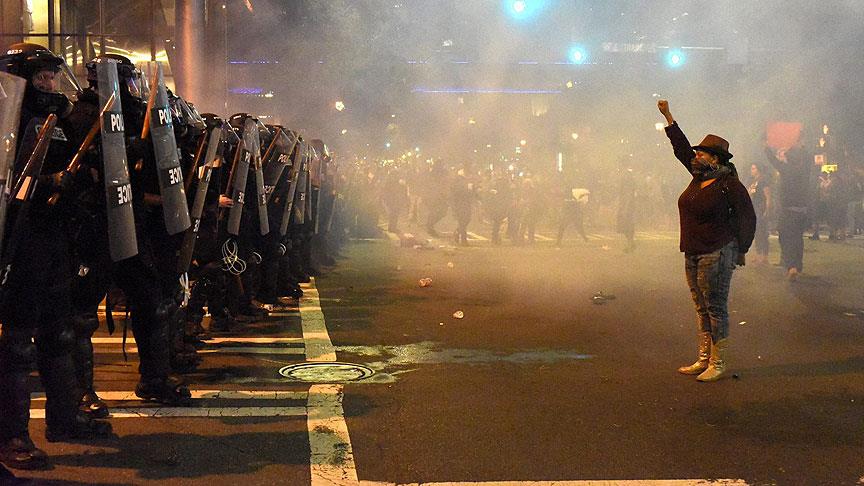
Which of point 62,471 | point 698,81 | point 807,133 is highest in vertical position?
point 698,81

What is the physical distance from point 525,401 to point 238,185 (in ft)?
10.3

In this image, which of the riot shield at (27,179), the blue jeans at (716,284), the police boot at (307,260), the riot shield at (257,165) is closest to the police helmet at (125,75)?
the riot shield at (27,179)

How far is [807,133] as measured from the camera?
17.8 meters

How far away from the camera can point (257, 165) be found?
7.73 meters

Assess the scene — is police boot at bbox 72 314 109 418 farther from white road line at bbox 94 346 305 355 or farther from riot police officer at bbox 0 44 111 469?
white road line at bbox 94 346 305 355

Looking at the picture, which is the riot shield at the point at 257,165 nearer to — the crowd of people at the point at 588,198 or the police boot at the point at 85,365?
the police boot at the point at 85,365

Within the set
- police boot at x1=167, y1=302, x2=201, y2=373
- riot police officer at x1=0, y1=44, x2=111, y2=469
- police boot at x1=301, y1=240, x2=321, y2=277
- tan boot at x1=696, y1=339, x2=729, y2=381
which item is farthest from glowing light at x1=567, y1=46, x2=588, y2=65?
riot police officer at x1=0, y1=44, x2=111, y2=469

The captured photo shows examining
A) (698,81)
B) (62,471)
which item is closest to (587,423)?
(62,471)

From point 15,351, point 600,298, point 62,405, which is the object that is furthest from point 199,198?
point 600,298

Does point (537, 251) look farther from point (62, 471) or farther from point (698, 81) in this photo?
point (62, 471)

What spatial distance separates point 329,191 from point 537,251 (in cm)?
520

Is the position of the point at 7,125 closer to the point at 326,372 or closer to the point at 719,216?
the point at 326,372

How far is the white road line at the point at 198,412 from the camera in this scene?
4.91m

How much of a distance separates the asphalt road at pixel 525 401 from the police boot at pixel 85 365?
0.13 m
